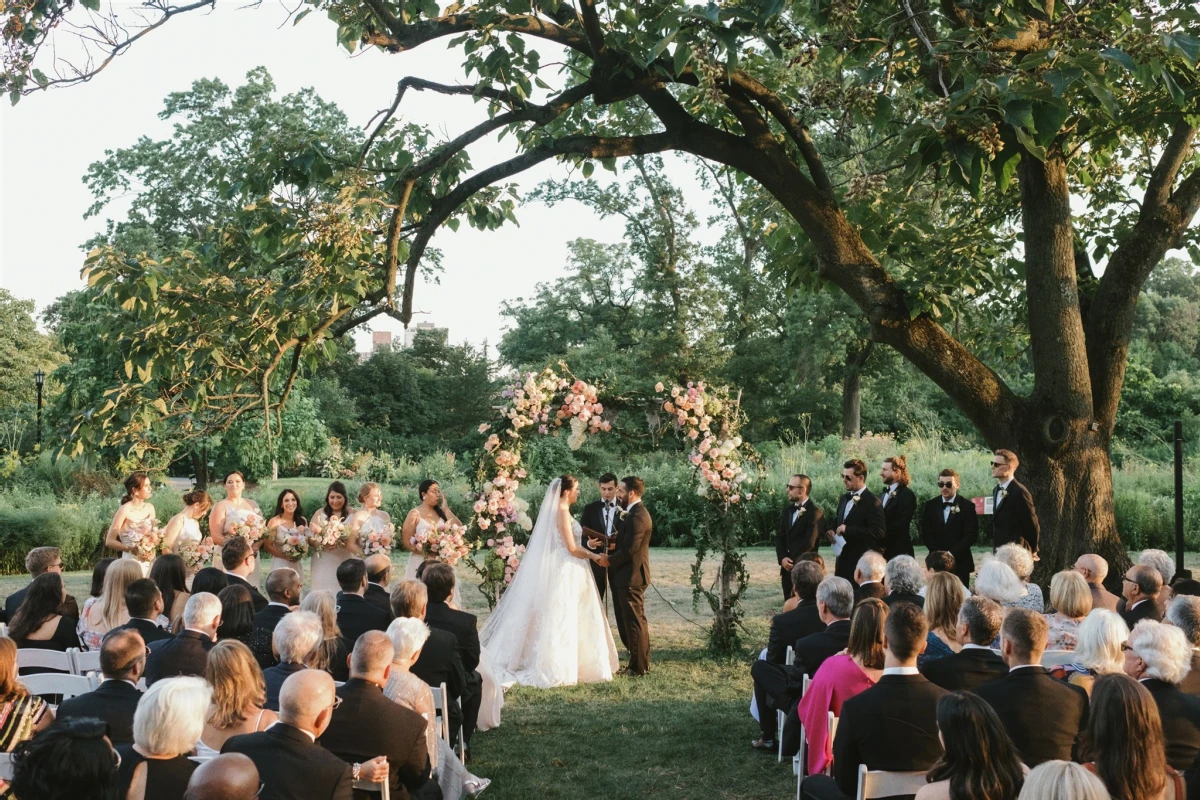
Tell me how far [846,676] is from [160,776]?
3237 millimetres

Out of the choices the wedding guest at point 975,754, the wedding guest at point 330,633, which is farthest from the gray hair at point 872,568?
the wedding guest at point 975,754

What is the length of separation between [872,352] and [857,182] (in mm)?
23599

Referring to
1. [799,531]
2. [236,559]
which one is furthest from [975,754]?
[799,531]

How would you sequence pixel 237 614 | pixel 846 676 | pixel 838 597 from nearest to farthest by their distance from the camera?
pixel 846 676 → pixel 237 614 → pixel 838 597

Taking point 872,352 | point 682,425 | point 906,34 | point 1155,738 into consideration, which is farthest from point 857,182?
point 872,352

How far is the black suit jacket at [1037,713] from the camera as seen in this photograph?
4.39 m

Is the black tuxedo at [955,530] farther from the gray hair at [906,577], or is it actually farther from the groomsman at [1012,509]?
the gray hair at [906,577]

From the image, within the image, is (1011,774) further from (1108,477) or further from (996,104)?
(1108,477)

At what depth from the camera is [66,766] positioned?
297 cm

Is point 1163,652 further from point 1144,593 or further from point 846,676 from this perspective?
point 1144,593

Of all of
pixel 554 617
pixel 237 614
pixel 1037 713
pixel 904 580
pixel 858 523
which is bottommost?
pixel 554 617

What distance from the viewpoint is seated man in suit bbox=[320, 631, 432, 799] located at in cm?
463

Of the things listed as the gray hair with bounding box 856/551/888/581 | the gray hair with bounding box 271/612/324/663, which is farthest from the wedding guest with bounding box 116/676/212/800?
the gray hair with bounding box 856/551/888/581

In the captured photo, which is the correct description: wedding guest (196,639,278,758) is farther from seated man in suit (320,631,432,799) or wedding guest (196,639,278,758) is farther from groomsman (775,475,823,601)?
groomsman (775,475,823,601)
